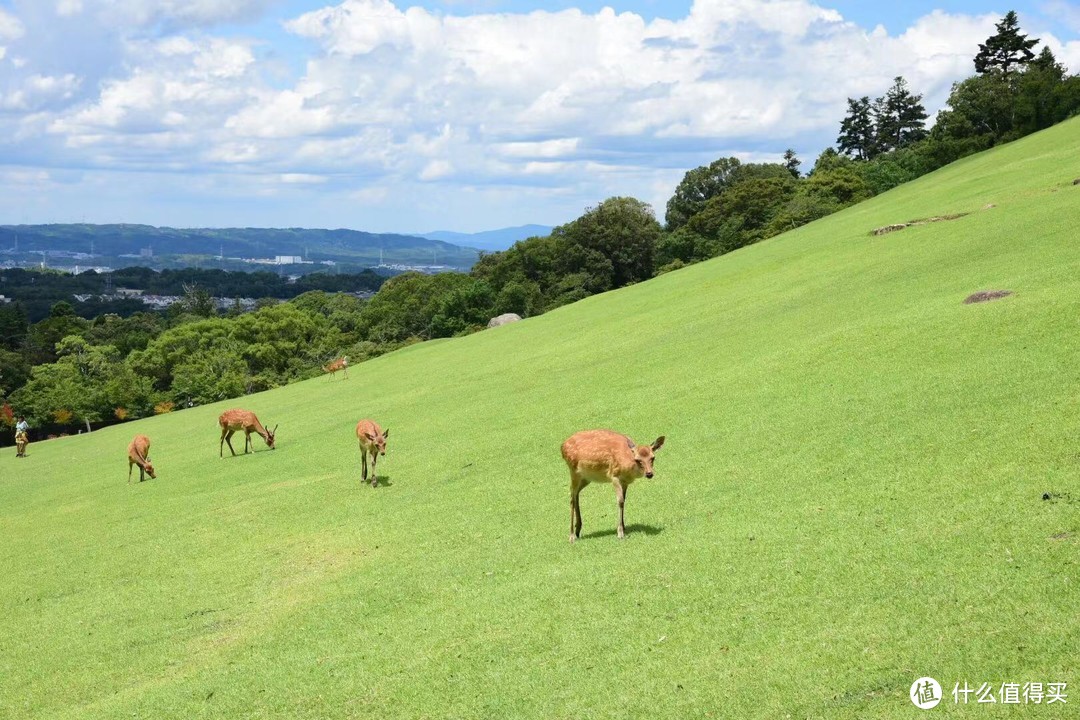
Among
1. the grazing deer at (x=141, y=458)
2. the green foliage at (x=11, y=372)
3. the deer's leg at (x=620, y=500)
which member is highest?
the deer's leg at (x=620, y=500)

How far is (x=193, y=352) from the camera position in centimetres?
8412

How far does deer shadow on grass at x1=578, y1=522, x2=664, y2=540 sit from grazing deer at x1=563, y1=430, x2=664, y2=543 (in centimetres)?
12

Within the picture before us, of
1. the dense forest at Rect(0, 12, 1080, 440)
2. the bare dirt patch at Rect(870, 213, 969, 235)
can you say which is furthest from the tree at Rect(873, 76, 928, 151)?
the bare dirt patch at Rect(870, 213, 969, 235)

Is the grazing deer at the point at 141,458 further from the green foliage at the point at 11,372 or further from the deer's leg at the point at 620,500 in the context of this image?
the green foliage at the point at 11,372

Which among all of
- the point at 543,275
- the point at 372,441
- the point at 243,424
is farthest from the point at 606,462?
the point at 543,275

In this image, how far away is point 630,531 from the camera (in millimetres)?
13695

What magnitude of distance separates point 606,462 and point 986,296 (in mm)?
13037

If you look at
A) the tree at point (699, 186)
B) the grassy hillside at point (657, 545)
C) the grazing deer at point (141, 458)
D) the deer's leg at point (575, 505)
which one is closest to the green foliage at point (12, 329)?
the tree at point (699, 186)

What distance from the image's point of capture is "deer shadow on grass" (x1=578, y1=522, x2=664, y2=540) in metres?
13.5

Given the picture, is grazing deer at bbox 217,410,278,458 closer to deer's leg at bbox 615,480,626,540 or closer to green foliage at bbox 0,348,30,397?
deer's leg at bbox 615,480,626,540

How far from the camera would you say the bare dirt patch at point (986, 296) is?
21469 mm

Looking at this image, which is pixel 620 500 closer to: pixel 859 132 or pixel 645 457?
pixel 645 457

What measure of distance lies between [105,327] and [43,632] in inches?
→ 4426

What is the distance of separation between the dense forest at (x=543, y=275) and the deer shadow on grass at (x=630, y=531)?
6219cm
